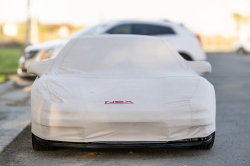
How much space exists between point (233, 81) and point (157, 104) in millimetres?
8937

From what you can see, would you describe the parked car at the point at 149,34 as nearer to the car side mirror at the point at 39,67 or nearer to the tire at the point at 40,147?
the car side mirror at the point at 39,67

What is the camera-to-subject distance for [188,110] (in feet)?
13.4

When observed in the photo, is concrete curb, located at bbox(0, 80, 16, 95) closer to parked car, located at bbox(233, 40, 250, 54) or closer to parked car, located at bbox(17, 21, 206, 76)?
parked car, located at bbox(17, 21, 206, 76)

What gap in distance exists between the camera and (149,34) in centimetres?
1116

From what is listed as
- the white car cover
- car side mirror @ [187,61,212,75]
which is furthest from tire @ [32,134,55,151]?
car side mirror @ [187,61,212,75]

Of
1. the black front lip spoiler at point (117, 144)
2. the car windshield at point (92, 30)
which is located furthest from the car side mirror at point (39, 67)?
the car windshield at point (92, 30)

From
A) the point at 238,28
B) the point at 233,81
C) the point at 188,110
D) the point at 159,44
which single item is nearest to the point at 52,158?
the point at 188,110

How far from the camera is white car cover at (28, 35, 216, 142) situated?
13.0 ft

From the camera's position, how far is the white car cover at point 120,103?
3972 mm

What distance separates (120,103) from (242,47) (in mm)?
28779

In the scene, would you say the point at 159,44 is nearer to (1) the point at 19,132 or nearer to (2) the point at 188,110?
(2) the point at 188,110

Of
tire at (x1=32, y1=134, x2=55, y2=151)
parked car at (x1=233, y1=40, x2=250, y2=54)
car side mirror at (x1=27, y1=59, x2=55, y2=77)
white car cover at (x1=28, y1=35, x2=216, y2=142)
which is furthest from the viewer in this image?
parked car at (x1=233, y1=40, x2=250, y2=54)

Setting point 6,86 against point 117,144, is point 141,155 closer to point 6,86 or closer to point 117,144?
point 117,144

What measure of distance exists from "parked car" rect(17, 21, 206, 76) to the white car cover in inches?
237
